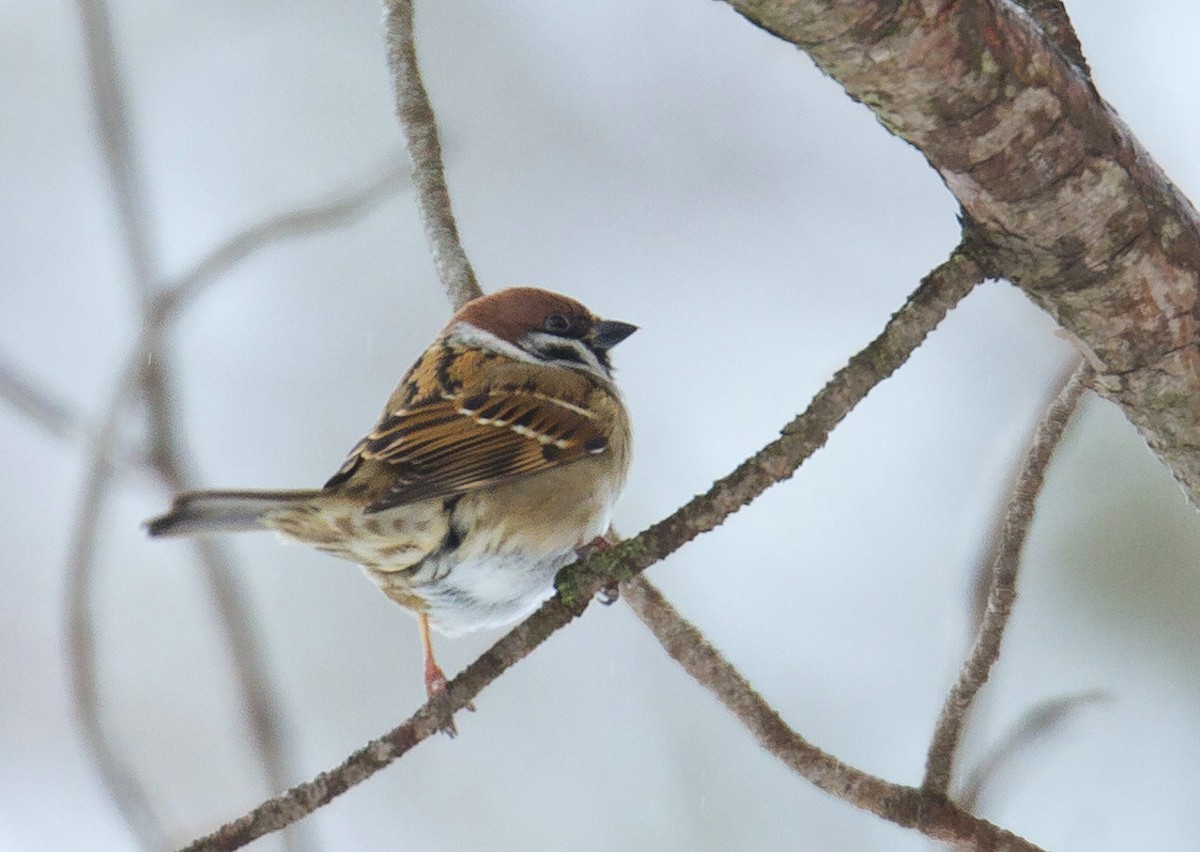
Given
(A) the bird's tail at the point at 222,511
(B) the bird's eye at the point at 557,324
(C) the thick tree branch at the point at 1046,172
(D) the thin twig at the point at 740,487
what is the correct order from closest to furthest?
(C) the thick tree branch at the point at 1046,172 < (D) the thin twig at the point at 740,487 < (A) the bird's tail at the point at 222,511 < (B) the bird's eye at the point at 557,324

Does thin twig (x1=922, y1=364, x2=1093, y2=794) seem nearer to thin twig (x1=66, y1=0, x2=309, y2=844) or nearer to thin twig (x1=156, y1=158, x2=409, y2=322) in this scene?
thin twig (x1=66, y1=0, x2=309, y2=844)

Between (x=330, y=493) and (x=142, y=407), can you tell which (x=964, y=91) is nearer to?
(x=330, y=493)

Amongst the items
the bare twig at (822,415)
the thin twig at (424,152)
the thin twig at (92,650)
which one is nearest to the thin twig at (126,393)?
the thin twig at (92,650)

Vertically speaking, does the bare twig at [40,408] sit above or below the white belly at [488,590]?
above

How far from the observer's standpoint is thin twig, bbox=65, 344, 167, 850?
7.45 feet

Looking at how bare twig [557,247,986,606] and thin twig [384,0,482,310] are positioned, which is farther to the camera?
thin twig [384,0,482,310]

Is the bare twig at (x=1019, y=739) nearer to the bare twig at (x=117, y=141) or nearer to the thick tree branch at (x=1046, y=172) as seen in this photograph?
the thick tree branch at (x=1046, y=172)

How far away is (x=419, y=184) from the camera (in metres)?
2.94

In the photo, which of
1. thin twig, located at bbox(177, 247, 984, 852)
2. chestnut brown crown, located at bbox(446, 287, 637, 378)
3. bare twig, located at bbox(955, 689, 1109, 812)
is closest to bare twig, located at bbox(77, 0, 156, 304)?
chestnut brown crown, located at bbox(446, 287, 637, 378)

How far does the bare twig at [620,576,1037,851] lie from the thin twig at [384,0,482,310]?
1.14 m

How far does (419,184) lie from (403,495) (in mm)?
827

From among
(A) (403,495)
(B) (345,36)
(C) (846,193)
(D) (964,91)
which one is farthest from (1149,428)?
(B) (345,36)

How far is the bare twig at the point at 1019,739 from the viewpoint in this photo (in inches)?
85.3

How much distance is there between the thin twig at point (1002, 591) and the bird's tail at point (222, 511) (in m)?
1.17
